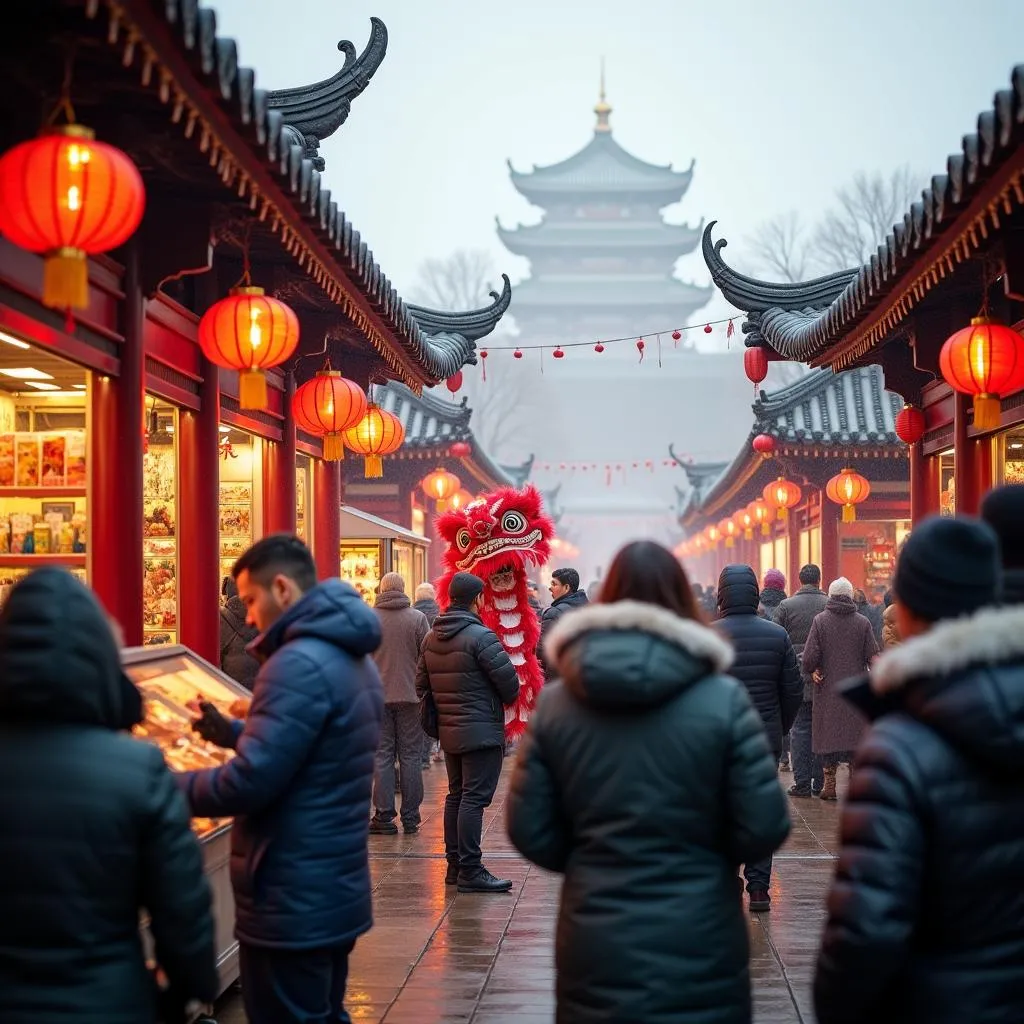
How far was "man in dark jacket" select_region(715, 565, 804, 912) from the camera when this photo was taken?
7.28 metres

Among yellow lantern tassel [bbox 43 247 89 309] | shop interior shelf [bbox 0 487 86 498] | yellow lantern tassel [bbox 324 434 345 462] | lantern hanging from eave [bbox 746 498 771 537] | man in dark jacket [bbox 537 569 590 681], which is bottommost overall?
man in dark jacket [bbox 537 569 590 681]

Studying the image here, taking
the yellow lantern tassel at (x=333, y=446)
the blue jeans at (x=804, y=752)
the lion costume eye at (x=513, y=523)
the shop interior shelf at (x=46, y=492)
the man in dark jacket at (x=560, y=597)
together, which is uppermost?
the yellow lantern tassel at (x=333, y=446)

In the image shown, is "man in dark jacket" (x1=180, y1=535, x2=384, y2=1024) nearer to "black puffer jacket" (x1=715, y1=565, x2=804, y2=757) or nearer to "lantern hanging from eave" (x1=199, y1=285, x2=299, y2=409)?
"lantern hanging from eave" (x1=199, y1=285, x2=299, y2=409)

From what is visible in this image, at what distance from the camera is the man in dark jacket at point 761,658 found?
728 cm

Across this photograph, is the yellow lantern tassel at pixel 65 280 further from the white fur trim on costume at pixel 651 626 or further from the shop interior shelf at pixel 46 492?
the shop interior shelf at pixel 46 492

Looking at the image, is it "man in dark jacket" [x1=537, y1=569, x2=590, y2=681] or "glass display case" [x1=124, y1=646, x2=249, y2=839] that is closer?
"glass display case" [x1=124, y1=646, x2=249, y2=839]

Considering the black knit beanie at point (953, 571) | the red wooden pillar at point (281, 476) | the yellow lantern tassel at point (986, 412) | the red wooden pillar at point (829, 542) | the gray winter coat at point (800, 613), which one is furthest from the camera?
the red wooden pillar at point (829, 542)

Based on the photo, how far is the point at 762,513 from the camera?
910 inches

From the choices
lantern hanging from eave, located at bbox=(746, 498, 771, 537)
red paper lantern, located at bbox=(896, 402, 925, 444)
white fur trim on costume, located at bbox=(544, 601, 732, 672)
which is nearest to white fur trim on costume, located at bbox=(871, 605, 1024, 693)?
white fur trim on costume, located at bbox=(544, 601, 732, 672)

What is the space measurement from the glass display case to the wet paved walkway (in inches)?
38.3

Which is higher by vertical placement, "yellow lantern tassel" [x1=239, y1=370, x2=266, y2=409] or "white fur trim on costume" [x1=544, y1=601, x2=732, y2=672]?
"yellow lantern tassel" [x1=239, y1=370, x2=266, y2=409]

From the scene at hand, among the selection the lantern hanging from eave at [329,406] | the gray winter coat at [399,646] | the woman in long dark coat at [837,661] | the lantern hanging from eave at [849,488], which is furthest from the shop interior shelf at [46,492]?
the lantern hanging from eave at [849,488]

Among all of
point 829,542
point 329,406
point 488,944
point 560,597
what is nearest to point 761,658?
point 488,944

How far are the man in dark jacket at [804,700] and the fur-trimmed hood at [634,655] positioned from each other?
291 inches
